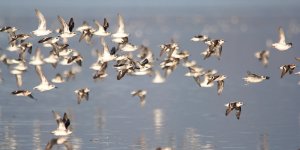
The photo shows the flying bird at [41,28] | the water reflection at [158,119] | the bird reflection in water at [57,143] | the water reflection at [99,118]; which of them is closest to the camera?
the bird reflection in water at [57,143]

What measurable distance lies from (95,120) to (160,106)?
14.3 ft

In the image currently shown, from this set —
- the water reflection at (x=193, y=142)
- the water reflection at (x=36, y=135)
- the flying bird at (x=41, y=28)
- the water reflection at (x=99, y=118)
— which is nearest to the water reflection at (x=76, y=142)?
the water reflection at (x=36, y=135)

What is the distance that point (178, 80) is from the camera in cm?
4562

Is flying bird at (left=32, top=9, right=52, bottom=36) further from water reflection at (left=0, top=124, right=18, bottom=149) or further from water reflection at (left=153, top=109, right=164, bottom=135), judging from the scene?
water reflection at (left=153, top=109, right=164, bottom=135)

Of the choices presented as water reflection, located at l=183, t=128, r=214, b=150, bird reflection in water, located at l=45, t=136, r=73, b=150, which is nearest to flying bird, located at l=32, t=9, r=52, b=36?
water reflection, located at l=183, t=128, r=214, b=150

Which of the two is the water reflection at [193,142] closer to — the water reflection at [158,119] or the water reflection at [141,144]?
the water reflection at [158,119]

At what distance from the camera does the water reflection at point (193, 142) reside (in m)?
26.8

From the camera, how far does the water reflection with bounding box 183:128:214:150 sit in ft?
87.8

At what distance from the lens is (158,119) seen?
105 feet

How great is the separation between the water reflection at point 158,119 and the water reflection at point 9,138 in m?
3.90

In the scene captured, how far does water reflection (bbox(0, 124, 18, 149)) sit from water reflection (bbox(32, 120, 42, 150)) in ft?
1.63

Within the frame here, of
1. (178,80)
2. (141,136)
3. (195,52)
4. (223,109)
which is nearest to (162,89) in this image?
(178,80)

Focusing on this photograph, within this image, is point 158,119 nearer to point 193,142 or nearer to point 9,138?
point 193,142

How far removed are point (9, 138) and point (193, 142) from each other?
4.76 m
